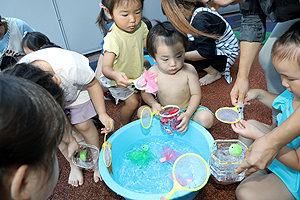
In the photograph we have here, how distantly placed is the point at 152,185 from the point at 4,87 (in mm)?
799

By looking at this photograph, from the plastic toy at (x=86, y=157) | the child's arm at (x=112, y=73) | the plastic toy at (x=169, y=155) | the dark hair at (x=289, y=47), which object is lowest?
the plastic toy at (x=169, y=155)

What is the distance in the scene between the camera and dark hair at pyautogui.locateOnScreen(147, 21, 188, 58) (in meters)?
1.09

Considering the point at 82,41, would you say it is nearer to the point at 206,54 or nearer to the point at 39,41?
the point at 39,41

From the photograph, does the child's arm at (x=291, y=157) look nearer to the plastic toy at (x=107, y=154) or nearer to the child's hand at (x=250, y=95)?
the child's hand at (x=250, y=95)

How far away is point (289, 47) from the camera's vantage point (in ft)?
2.18

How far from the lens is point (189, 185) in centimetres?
79

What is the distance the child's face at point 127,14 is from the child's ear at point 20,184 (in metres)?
1.00

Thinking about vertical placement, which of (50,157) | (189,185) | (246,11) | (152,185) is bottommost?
(152,185)

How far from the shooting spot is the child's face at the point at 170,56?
3.59 ft

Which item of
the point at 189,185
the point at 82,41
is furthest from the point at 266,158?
the point at 82,41

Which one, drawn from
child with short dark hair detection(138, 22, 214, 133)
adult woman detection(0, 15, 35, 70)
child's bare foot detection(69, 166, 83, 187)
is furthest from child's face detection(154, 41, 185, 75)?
adult woman detection(0, 15, 35, 70)

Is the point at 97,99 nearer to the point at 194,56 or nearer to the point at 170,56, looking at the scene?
the point at 170,56

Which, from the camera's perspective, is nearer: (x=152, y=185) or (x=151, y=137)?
(x=152, y=185)

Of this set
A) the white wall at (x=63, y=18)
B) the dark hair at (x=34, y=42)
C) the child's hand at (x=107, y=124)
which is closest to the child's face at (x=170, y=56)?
the child's hand at (x=107, y=124)
